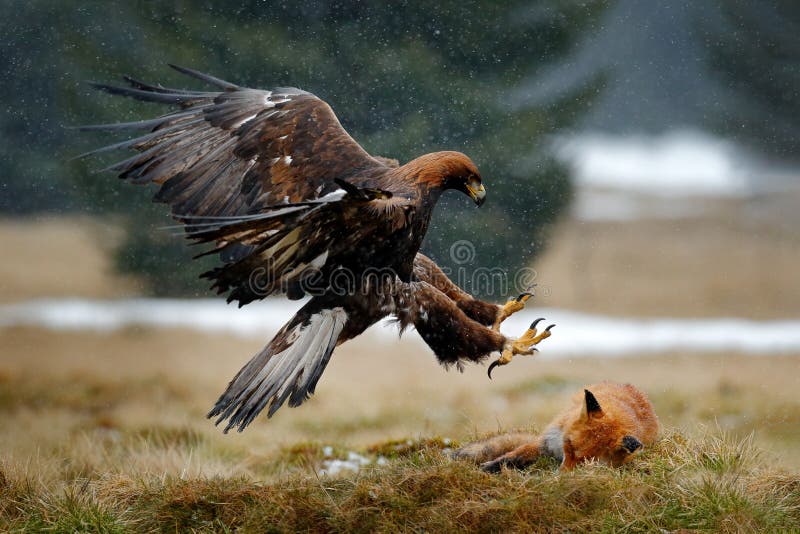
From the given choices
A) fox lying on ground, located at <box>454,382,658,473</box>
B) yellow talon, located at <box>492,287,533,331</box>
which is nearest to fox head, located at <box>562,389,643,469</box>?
fox lying on ground, located at <box>454,382,658,473</box>

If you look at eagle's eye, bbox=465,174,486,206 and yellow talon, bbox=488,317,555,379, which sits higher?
eagle's eye, bbox=465,174,486,206

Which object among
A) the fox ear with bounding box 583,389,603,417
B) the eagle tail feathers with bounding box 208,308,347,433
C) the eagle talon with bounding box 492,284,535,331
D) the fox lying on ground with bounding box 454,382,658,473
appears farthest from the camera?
the eagle talon with bounding box 492,284,535,331

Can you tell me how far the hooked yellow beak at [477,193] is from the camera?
3.99 meters

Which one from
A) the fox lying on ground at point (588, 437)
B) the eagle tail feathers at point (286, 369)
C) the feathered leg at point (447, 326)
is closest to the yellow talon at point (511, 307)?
the feathered leg at point (447, 326)

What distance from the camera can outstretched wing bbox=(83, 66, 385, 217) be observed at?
14.2ft

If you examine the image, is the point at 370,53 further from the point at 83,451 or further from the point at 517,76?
the point at 83,451

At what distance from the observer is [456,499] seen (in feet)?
12.6

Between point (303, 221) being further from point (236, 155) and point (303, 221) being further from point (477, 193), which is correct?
point (236, 155)

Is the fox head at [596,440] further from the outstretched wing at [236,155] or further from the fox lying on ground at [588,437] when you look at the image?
the outstretched wing at [236,155]

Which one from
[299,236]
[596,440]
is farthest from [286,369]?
[596,440]

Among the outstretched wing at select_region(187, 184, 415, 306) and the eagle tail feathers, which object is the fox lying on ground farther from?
the outstretched wing at select_region(187, 184, 415, 306)

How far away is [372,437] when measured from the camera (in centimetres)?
624

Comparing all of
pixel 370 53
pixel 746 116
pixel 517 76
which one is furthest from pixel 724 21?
pixel 370 53

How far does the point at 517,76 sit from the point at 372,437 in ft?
12.2
